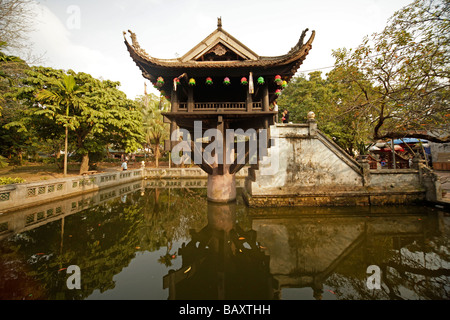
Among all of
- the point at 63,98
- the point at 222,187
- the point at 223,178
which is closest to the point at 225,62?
the point at 223,178

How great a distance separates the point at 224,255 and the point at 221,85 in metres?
7.28

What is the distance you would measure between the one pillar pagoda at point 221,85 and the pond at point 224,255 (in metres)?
2.80

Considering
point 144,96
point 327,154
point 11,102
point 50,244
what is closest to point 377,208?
point 327,154

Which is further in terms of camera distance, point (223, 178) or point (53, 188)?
point (53, 188)

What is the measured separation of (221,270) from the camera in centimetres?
350

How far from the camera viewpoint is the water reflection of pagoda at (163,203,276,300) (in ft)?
9.46

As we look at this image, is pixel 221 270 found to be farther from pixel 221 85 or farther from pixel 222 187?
pixel 221 85

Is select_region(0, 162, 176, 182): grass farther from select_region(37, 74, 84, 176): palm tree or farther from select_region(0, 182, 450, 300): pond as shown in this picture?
select_region(0, 182, 450, 300): pond

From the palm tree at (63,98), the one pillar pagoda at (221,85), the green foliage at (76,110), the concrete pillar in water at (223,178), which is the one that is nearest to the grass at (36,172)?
the green foliage at (76,110)

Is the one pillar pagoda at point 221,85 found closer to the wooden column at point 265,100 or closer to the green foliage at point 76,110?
the wooden column at point 265,100

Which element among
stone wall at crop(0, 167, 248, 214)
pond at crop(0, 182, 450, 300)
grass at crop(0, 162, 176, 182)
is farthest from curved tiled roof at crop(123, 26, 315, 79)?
grass at crop(0, 162, 176, 182)

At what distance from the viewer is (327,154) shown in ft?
28.8

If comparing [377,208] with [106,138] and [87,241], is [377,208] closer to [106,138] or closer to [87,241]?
[87,241]
